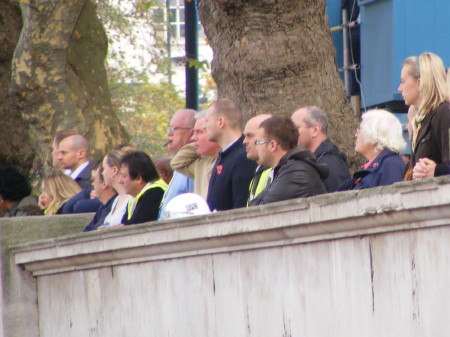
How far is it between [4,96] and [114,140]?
95.9 inches

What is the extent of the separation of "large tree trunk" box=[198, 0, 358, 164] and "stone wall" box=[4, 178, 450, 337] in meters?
3.00

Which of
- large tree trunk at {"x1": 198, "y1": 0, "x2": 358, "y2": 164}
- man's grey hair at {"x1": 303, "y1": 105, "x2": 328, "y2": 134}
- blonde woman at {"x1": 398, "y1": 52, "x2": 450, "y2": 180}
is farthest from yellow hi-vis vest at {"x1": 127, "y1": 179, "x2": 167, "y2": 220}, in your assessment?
blonde woman at {"x1": 398, "y1": 52, "x2": 450, "y2": 180}

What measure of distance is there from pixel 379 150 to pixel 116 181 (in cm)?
237

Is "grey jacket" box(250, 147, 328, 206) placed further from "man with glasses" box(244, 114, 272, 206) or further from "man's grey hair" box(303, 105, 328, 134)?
"man's grey hair" box(303, 105, 328, 134)

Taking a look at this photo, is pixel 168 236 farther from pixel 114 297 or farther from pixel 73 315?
pixel 73 315

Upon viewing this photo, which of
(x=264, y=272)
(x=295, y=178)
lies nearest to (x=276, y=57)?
(x=295, y=178)

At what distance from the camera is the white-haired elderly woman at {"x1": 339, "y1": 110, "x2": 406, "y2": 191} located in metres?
7.10

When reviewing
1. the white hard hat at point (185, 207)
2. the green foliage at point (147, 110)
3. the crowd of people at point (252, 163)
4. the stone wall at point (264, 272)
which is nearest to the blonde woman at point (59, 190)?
the crowd of people at point (252, 163)

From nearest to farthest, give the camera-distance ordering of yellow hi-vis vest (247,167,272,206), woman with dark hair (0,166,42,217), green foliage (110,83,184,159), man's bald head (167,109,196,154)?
1. yellow hi-vis vest (247,167,272,206)
2. man's bald head (167,109,196,154)
3. woman with dark hair (0,166,42,217)
4. green foliage (110,83,184,159)

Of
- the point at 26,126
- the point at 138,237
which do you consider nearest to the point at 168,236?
the point at 138,237

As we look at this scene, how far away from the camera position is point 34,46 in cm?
1381

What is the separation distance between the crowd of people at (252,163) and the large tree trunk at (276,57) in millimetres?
979

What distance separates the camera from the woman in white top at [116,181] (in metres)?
8.48

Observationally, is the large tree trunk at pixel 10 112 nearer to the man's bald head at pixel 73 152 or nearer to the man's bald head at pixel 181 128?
the man's bald head at pixel 73 152
